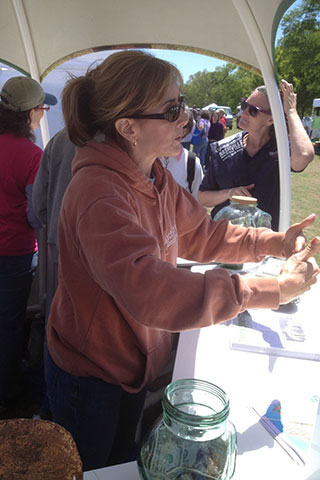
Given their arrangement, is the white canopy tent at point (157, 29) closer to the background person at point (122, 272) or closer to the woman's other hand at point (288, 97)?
the woman's other hand at point (288, 97)

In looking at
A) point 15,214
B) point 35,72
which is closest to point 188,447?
point 15,214

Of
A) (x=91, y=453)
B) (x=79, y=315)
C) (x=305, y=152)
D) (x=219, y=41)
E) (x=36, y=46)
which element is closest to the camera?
(x=79, y=315)

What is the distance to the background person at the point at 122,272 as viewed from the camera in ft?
2.97

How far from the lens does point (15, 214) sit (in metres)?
2.42

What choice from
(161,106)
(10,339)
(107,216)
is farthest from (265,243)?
(10,339)

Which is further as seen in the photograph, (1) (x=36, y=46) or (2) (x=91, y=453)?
(1) (x=36, y=46)

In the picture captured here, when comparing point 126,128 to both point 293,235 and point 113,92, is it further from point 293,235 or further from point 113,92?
point 293,235

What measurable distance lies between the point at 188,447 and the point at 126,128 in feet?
2.81

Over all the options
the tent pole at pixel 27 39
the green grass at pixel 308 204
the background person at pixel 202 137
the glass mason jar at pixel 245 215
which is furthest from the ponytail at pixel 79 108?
the background person at pixel 202 137

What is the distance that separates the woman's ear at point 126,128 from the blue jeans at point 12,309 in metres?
1.55

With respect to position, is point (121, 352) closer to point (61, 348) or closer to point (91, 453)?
point (61, 348)

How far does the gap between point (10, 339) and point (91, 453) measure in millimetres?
1425

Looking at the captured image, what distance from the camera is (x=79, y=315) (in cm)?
116

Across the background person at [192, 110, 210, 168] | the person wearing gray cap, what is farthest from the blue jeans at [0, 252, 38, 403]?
the background person at [192, 110, 210, 168]
